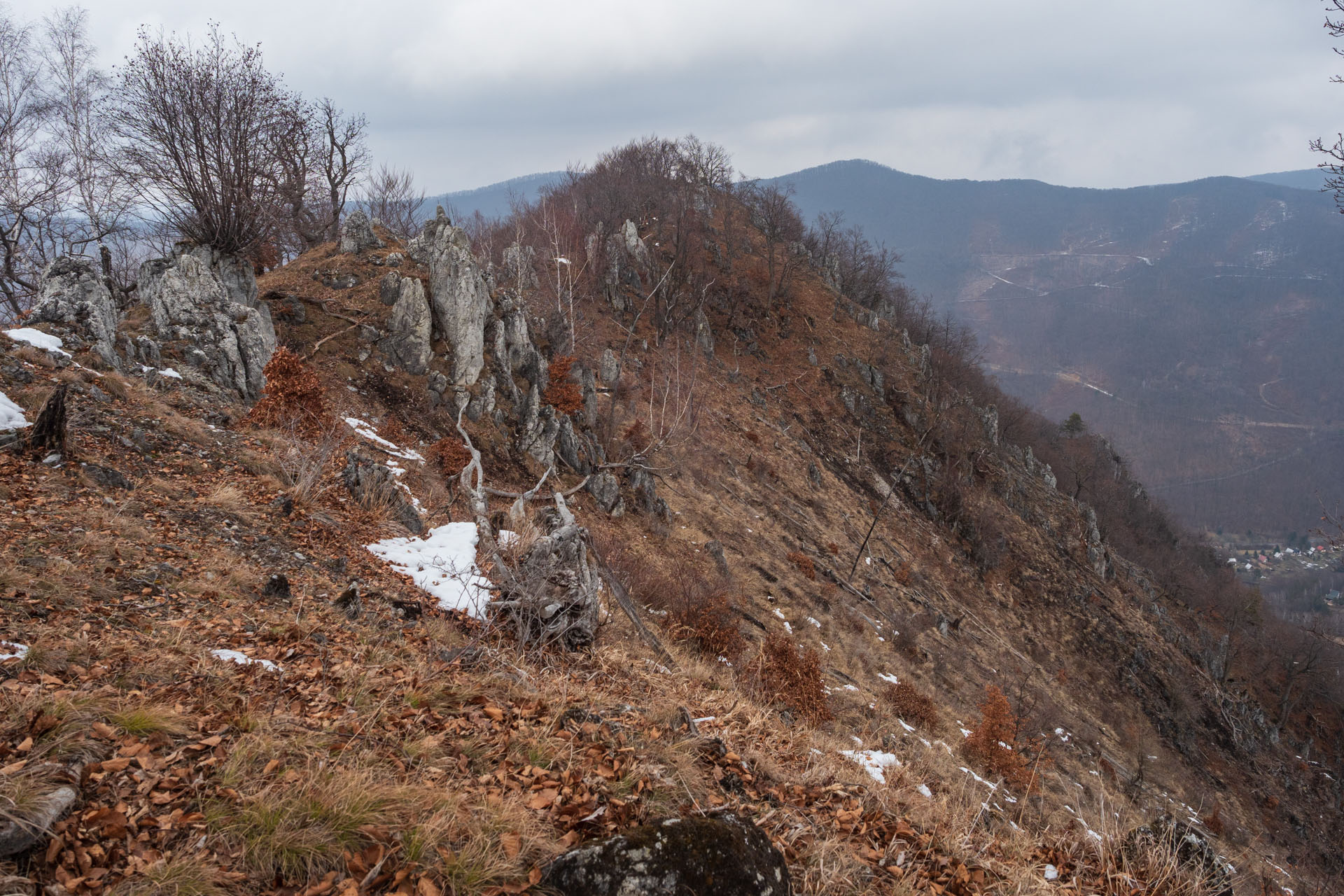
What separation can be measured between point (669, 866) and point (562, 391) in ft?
60.0

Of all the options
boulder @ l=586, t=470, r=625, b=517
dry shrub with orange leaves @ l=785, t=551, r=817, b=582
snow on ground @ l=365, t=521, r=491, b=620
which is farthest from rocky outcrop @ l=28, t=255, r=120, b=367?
dry shrub with orange leaves @ l=785, t=551, r=817, b=582

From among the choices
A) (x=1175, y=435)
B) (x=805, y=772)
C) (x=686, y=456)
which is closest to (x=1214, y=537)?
(x=1175, y=435)

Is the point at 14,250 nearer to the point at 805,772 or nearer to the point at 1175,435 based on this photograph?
the point at 805,772

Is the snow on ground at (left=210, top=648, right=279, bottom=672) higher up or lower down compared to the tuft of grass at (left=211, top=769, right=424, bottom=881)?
higher up

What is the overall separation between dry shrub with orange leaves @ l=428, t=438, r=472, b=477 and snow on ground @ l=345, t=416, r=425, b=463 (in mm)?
347

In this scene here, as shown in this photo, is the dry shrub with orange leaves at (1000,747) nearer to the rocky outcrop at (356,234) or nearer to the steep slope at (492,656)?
the steep slope at (492,656)

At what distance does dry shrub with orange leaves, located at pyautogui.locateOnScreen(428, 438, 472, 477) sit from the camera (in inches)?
576

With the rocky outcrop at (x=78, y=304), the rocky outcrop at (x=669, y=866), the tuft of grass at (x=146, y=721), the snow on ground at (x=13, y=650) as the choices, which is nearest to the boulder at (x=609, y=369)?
the rocky outcrop at (x=78, y=304)

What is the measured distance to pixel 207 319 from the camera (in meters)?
13.0

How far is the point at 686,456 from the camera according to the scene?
2697 cm

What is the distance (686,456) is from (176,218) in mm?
18372

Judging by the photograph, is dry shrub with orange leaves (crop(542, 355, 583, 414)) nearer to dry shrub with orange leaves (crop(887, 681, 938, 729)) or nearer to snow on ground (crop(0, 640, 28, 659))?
dry shrub with orange leaves (crop(887, 681, 938, 729))

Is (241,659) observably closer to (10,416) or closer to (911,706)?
(10,416)

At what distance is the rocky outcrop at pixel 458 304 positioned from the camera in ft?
58.5
